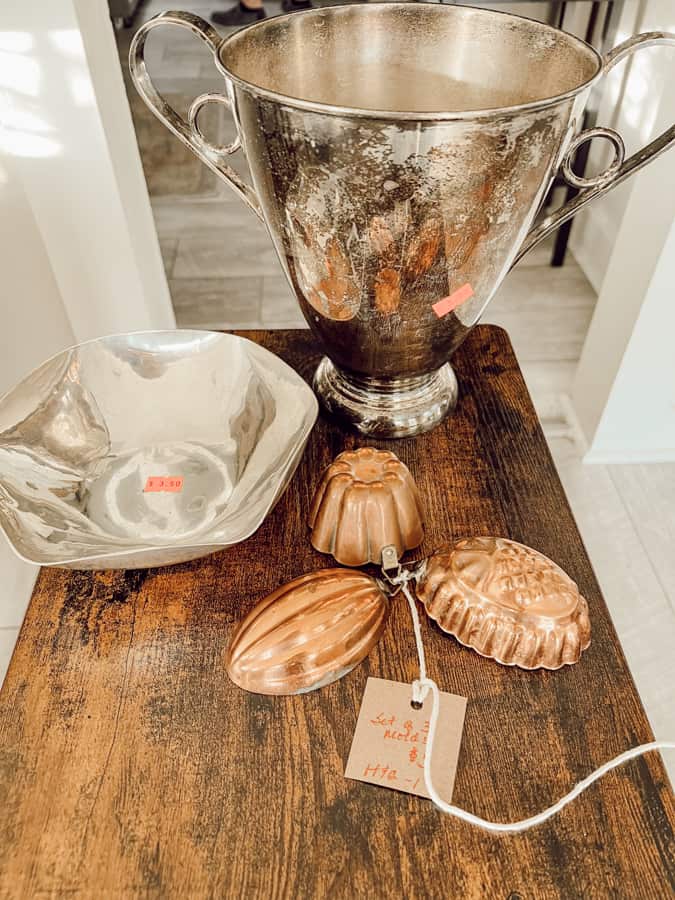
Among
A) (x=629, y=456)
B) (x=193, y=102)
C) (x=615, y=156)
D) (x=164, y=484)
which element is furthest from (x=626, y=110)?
(x=164, y=484)

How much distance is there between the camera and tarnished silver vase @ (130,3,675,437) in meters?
0.40

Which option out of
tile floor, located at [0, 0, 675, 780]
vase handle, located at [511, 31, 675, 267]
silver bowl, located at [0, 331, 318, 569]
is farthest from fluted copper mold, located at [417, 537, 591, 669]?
tile floor, located at [0, 0, 675, 780]

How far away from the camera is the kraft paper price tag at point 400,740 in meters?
0.41

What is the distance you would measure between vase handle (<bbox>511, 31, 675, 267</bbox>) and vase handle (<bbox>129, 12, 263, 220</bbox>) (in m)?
0.21

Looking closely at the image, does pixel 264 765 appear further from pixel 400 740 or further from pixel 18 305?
pixel 18 305

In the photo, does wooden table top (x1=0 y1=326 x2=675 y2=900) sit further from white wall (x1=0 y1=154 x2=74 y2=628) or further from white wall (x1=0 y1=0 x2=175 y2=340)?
white wall (x1=0 y1=0 x2=175 y2=340)

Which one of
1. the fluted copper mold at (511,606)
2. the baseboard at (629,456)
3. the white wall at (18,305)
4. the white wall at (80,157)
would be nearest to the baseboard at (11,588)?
the white wall at (18,305)

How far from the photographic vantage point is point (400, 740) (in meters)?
0.42

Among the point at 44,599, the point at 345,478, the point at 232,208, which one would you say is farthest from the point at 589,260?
the point at 44,599

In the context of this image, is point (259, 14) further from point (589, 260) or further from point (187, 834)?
point (187, 834)

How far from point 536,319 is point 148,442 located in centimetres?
118

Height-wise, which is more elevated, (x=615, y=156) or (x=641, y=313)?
(x=615, y=156)

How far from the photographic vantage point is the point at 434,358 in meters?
0.56

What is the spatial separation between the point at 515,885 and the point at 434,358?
348 mm
